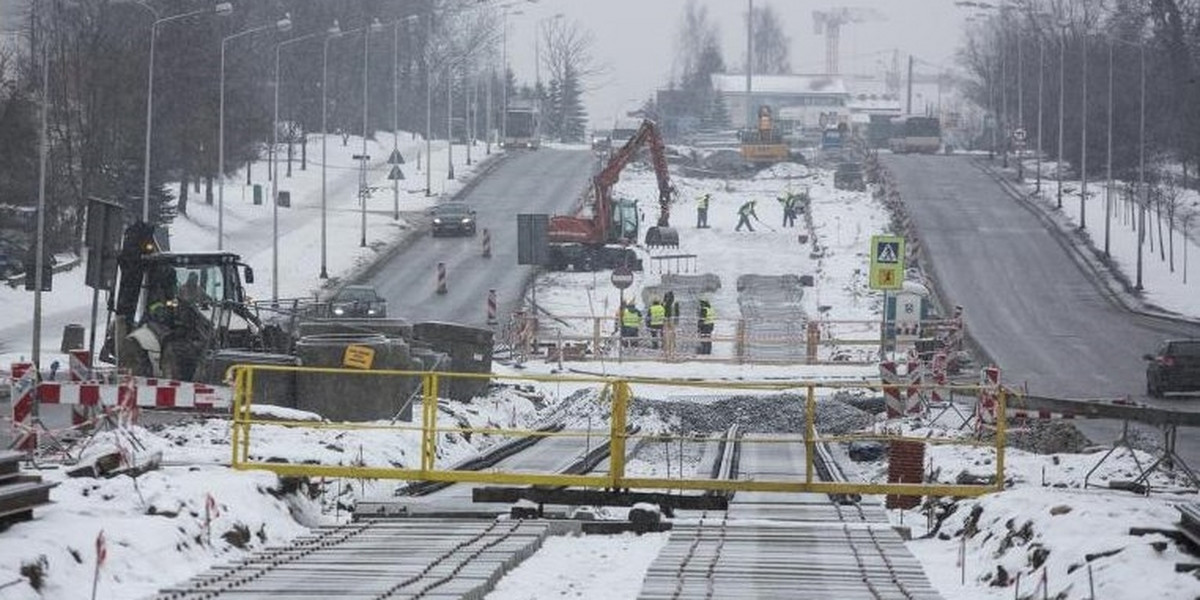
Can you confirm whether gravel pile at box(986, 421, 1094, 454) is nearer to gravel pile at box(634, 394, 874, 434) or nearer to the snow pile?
gravel pile at box(634, 394, 874, 434)

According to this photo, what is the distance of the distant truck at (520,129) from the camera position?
399ft

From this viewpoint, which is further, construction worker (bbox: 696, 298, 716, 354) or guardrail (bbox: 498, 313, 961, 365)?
construction worker (bbox: 696, 298, 716, 354)

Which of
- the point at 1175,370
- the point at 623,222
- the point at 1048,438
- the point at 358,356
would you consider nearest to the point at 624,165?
the point at 623,222

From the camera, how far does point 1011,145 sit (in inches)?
5025

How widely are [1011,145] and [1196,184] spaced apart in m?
30.5

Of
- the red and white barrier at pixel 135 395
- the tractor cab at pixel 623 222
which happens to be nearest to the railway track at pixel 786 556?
the red and white barrier at pixel 135 395

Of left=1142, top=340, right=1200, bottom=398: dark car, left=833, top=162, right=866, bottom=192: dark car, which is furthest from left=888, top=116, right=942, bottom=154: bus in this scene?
left=1142, top=340, right=1200, bottom=398: dark car

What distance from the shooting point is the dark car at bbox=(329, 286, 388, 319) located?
54825 millimetres

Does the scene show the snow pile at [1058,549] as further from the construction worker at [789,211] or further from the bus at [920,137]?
the bus at [920,137]

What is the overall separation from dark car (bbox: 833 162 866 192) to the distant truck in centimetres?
2415

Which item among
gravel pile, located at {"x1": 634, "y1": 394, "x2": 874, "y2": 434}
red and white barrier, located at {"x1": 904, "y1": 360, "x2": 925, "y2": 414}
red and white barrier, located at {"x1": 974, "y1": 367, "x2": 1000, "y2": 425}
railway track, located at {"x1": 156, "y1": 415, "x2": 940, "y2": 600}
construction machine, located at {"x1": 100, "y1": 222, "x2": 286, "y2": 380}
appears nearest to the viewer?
railway track, located at {"x1": 156, "y1": 415, "x2": 940, "y2": 600}

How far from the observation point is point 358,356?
30.5m

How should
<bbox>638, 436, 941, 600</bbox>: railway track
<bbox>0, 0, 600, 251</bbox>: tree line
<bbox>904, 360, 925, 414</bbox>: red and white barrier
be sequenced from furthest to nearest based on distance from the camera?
<bbox>0, 0, 600, 251</bbox>: tree line < <bbox>904, 360, 925, 414</bbox>: red and white barrier < <bbox>638, 436, 941, 600</bbox>: railway track

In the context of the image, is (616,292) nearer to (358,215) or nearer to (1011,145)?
(358,215)
